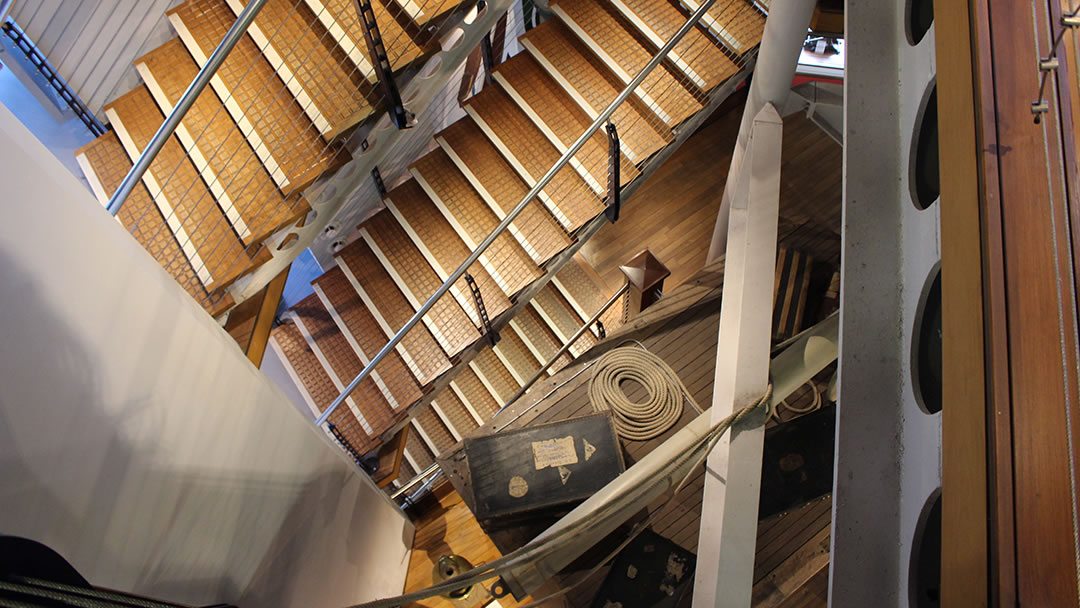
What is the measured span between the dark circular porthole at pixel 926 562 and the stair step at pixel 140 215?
2454mm

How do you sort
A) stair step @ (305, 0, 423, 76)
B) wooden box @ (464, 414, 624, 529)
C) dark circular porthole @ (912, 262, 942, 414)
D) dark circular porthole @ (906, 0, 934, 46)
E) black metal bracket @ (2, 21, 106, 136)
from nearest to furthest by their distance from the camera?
dark circular porthole @ (912, 262, 942, 414)
dark circular porthole @ (906, 0, 934, 46)
stair step @ (305, 0, 423, 76)
wooden box @ (464, 414, 624, 529)
black metal bracket @ (2, 21, 106, 136)

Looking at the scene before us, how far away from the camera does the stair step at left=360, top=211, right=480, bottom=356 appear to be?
3742 millimetres

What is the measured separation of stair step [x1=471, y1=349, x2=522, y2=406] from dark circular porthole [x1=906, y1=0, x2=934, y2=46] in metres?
3.27

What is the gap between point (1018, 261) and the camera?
4.15ft

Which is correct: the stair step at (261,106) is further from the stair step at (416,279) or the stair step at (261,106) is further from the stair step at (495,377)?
the stair step at (495,377)

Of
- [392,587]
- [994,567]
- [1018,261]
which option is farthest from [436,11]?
[392,587]

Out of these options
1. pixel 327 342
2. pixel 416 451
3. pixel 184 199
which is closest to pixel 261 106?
pixel 184 199

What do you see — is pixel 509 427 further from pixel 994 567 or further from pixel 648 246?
pixel 994 567

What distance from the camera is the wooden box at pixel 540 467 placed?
3230 mm

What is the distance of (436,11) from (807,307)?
8.54 feet

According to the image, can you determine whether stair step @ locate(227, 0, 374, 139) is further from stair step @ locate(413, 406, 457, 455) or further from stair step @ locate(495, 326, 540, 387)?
stair step @ locate(413, 406, 457, 455)

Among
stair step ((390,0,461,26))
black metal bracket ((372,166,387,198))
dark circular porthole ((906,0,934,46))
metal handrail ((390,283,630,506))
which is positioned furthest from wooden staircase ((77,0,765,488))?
dark circular porthole ((906,0,934,46))

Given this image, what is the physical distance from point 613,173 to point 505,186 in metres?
0.74

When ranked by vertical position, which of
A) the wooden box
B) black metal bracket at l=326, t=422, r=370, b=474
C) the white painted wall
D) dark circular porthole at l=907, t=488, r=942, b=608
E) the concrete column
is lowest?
dark circular porthole at l=907, t=488, r=942, b=608
